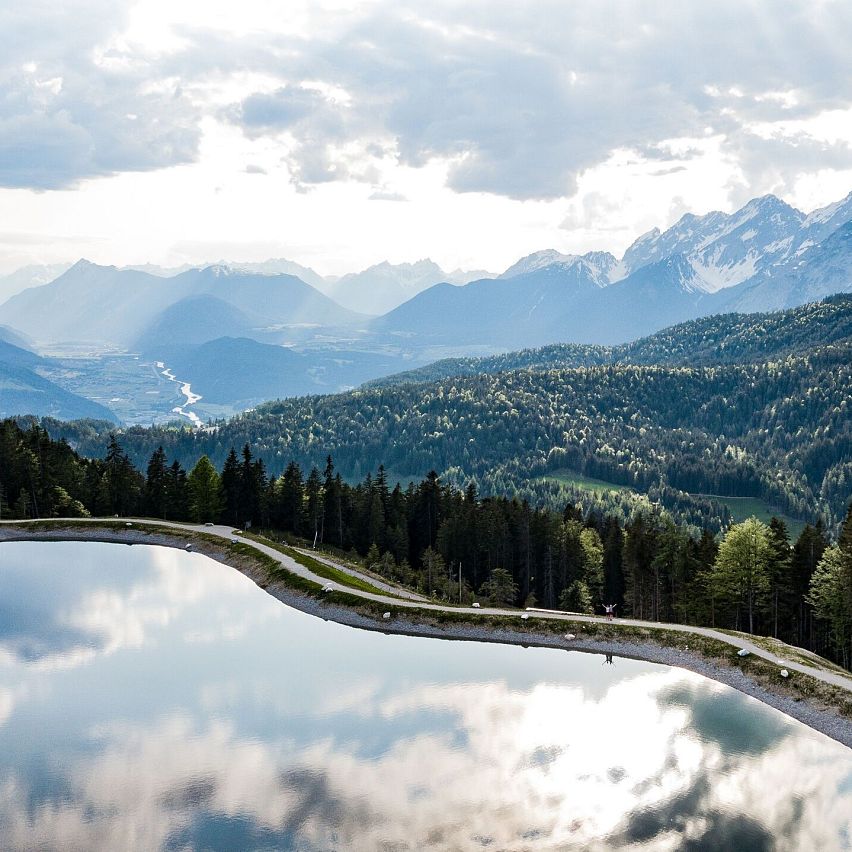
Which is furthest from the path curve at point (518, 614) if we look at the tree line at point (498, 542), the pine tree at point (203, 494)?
the pine tree at point (203, 494)

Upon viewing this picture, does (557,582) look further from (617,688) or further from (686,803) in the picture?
(686,803)

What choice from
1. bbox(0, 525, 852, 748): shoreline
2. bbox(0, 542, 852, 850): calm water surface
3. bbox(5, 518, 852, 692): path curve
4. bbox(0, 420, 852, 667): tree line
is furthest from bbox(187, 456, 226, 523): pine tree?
bbox(0, 542, 852, 850): calm water surface

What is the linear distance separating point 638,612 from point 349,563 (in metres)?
43.9

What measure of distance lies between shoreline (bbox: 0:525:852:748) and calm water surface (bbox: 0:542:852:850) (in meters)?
2.10

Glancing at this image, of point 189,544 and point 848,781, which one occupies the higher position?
point 189,544

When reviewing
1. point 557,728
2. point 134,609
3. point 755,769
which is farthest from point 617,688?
point 134,609

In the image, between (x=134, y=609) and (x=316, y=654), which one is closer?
(x=316, y=654)

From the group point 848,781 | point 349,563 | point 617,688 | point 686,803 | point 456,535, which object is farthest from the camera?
point 456,535

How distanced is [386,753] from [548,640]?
3578 cm

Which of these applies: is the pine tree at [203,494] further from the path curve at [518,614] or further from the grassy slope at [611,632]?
the grassy slope at [611,632]

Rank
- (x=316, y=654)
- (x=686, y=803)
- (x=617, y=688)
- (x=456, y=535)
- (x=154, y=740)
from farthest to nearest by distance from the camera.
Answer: (x=456, y=535)
(x=316, y=654)
(x=617, y=688)
(x=154, y=740)
(x=686, y=803)

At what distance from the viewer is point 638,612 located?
128 m

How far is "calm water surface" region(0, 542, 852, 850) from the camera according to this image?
54562 mm

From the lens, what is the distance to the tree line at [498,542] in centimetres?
10925
